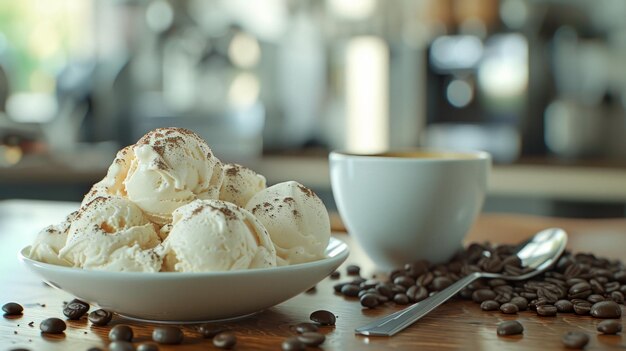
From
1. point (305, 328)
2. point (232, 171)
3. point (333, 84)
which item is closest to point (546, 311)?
point (305, 328)

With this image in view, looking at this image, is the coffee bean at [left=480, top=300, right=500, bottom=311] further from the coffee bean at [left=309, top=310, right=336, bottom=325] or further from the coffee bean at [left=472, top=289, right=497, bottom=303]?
the coffee bean at [left=309, top=310, right=336, bottom=325]

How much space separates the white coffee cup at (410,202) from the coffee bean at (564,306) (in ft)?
0.83

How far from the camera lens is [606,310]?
792mm

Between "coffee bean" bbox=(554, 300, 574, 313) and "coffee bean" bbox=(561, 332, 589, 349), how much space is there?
0.13m

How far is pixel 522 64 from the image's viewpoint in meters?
3.60

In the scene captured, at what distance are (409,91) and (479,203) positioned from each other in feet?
9.39

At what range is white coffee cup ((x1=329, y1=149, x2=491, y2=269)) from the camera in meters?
1.04

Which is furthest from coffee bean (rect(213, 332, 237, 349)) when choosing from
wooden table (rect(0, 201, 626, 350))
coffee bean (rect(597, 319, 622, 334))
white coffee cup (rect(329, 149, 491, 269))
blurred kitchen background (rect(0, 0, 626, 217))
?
blurred kitchen background (rect(0, 0, 626, 217))

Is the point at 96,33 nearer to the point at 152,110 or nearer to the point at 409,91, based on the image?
the point at 152,110

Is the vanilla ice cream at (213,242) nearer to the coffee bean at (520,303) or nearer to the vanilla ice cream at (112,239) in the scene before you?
the vanilla ice cream at (112,239)

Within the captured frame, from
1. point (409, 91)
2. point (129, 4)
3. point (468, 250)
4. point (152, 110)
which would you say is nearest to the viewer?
point (468, 250)

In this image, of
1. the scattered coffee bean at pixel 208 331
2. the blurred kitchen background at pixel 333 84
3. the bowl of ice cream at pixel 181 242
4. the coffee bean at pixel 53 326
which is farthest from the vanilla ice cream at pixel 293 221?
the blurred kitchen background at pixel 333 84

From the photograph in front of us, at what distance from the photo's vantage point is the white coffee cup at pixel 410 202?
1045 millimetres

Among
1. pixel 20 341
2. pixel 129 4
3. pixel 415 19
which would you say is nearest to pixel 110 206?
pixel 20 341
